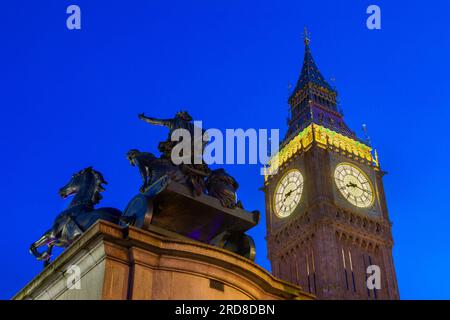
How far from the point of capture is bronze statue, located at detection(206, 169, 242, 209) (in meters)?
14.0

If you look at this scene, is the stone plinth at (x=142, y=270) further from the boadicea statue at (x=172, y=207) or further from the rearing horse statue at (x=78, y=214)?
the rearing horse statue at (x=78, y=214)

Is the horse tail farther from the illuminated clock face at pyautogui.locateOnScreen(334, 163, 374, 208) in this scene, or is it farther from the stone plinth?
the illuminated clock face at pyautogui.locateOnScreen(334, 163, 374, 208)

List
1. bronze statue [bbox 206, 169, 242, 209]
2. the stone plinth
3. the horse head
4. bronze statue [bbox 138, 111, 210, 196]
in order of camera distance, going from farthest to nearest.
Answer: the horse head < bronze statue [bbox 206, 169, 242, 209] < bronze statue [bbox 138, 111, 210, 196] < the stone plinth

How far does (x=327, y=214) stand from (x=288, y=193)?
6.89 m

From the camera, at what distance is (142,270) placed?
1158 centimetres

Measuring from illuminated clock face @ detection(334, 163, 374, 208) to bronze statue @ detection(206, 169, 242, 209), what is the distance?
57.1m

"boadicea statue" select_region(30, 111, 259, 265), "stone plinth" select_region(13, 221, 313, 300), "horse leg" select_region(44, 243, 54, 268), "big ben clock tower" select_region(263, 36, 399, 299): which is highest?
"big ben clock tower" select_region(263, 36, 399, 299)

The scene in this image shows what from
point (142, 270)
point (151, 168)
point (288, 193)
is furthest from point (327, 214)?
point (142, 270)

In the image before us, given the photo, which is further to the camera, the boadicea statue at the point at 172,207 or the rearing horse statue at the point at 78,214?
the rearing horse statue at the point at 78,214

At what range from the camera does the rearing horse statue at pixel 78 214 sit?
45.5 feet

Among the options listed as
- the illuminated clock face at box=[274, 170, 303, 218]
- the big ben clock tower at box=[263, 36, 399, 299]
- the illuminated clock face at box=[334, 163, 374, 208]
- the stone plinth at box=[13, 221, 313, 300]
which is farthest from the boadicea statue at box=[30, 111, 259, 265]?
the illuminated clock face at box=[274, 170, 303, 218]

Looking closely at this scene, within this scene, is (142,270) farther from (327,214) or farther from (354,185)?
(354,185)

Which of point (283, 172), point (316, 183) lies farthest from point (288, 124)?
point (316, 183)

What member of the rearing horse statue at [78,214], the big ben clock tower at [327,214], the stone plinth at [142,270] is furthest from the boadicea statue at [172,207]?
the big ben clock tower at [327,214]
